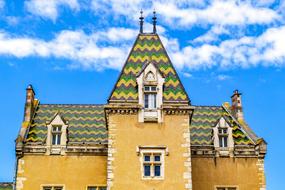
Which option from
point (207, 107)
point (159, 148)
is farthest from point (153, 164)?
point (207, 107)

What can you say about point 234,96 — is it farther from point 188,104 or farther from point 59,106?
point 59,106

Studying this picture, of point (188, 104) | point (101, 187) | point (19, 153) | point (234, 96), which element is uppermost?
point (234, 96)

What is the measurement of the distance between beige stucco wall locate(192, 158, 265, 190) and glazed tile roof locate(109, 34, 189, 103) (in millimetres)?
4998

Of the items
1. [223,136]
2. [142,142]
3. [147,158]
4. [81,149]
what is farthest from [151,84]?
[223,136]

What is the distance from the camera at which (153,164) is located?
95.6ft

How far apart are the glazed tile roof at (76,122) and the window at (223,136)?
7.38 meters

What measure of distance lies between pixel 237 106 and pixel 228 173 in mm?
6152

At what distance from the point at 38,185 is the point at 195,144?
10.0 m

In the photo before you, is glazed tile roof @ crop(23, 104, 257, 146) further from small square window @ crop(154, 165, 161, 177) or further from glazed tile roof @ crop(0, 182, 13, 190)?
small square window @ crop(154, 165, 161, 177)

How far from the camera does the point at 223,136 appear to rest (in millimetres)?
34656

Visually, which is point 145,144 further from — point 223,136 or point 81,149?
point 223,136

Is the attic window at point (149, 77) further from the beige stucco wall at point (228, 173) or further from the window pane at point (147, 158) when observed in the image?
the beige stucco wall at point (228, 173)

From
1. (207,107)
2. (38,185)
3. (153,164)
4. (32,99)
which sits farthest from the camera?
(207,107)

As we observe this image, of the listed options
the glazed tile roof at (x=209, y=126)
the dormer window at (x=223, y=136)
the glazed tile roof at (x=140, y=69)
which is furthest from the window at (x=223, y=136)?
the glazed tile roof at (x=140, y=69)
